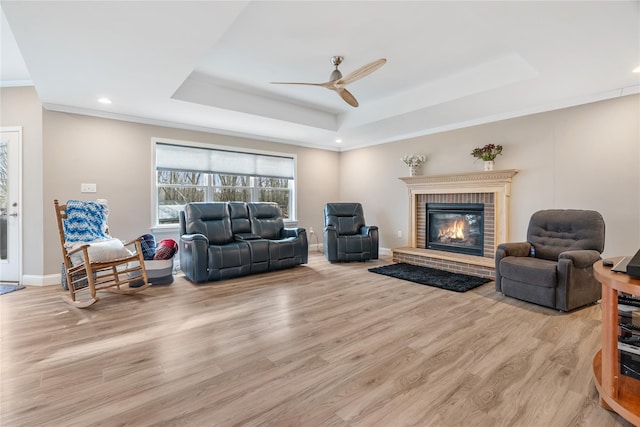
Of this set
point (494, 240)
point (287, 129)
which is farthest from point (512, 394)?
point (287, 129)

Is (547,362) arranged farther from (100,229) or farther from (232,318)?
(100,229)

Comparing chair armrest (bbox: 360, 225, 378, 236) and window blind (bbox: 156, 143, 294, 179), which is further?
chair armrest (bbox: 360, 225, 378, 236)

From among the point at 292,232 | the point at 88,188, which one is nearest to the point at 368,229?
the point at 292,232

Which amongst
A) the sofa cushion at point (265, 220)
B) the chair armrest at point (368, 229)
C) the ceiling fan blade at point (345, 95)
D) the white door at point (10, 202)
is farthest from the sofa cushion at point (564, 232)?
the white door at point (10, 202)

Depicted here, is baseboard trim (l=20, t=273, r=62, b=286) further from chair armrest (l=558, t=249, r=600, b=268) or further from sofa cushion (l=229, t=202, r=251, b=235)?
chair armrest (l=558, t=249, r=600, b=268)

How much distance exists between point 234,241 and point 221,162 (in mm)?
1621

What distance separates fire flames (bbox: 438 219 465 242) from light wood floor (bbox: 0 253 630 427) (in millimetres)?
1919

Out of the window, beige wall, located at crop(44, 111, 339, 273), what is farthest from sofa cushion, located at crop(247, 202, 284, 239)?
beige wall, located at crop(44, 111, 339, 273)

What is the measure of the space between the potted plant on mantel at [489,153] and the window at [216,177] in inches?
138

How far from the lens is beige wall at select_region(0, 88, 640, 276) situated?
348 centimetres

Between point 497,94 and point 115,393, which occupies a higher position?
point 497,94

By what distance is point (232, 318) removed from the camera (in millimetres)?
2719

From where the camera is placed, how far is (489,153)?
4.41 meters

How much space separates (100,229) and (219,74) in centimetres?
237
